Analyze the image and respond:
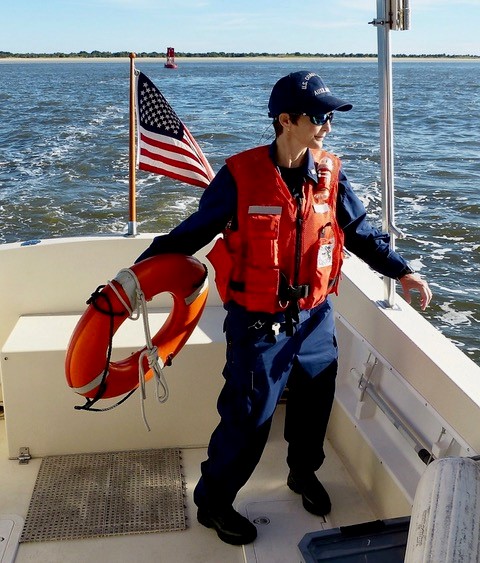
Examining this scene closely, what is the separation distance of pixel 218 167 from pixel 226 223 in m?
8.51

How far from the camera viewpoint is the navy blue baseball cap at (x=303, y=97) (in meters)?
1.84

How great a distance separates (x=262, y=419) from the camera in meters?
2.08

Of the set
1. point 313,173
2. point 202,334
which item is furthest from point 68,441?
point 313,173

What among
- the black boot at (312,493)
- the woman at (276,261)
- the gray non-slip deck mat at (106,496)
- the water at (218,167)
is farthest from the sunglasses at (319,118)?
the gray non-slip deck mat at (106,496)

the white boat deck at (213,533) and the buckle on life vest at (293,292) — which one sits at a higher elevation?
the buckle on life vest at (293,292)

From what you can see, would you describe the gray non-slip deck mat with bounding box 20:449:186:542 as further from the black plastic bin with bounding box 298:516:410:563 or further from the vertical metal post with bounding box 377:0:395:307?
the vertical metal post with bounding box 377:0:395:307

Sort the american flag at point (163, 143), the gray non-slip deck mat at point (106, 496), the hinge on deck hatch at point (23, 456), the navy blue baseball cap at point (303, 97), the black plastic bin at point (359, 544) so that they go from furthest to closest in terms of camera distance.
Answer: the american flag at point (163, 143) < the hinge on deck hatch at point (23, 456) < the gray non-slip deck mat at point (106, 496) < the navy blue baseball cap at point (303, 97) < the black plastic bin at point (359, 544)

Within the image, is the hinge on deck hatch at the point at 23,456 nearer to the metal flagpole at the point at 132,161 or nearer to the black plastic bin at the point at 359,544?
the metal flagpole at the point at 132,161

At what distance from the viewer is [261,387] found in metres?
2.04

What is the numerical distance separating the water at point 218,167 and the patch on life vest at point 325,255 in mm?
497

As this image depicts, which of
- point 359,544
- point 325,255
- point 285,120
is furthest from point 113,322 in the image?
point 359,544

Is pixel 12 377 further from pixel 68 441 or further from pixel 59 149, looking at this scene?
pixel 59 149

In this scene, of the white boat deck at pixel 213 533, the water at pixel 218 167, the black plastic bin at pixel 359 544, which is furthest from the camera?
the water at pixel 218 167

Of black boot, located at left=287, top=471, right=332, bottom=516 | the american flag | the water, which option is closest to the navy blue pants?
black boot, located at left=287, top=471, right=332, bottom=516
